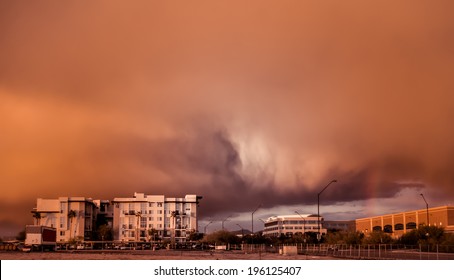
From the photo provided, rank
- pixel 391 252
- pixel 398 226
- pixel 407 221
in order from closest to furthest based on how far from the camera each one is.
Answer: pixel 391 252 → pixel 407 221 → pixel 398 226

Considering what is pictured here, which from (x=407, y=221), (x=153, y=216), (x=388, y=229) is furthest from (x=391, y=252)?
(x=153, y=216)

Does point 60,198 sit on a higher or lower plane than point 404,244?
higher

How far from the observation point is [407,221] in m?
116

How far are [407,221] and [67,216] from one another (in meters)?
60.3

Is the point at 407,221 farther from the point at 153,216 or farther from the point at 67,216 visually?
the point at 67,216

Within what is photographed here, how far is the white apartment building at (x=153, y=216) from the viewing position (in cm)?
10038

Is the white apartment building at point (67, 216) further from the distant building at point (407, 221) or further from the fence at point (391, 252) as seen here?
the distant building at point (407, 221)

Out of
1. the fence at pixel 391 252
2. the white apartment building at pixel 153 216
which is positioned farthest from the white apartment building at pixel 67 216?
the fence at pixel 391 252

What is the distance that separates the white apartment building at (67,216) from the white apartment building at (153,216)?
15.1 ft

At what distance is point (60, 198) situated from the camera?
97.9m
